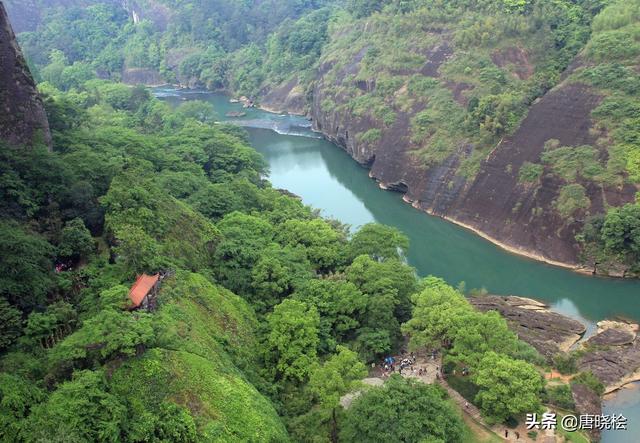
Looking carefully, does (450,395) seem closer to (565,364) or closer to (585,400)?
(585,400)

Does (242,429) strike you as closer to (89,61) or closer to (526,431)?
(526,431)

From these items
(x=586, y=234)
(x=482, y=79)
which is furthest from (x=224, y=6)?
(x=586, y=234)

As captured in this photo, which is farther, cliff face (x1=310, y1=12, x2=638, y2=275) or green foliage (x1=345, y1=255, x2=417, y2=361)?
cliff face (x1=310, y1=12, x2=638, y2=275)

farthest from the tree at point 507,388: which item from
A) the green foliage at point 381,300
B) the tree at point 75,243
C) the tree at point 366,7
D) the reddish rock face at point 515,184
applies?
the tree at point 366,7

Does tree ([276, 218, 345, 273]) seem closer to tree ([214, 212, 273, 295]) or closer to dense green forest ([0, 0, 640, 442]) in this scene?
dense green forest ([0, 0, 640, 442])

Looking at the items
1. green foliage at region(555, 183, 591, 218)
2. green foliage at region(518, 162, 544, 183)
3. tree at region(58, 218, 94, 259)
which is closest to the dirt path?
tree at region(58, 218, 94, 259)
